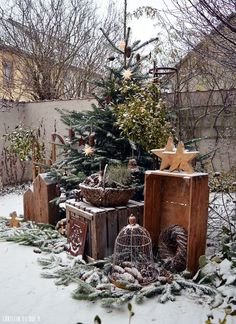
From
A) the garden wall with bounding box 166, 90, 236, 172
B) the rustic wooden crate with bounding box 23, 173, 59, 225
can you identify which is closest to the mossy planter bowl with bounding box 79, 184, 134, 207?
the rustic wooden crate with bounding box 23, 173, 59, 225

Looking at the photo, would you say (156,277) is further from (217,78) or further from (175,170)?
(217,78)

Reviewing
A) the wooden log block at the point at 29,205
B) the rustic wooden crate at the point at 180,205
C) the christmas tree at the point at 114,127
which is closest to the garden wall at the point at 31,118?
the wooden log block at the point at 29,205

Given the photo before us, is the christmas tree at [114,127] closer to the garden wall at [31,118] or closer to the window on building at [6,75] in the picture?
Result: the garden wall at [31,118]

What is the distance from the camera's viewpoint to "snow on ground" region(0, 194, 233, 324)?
1.85m

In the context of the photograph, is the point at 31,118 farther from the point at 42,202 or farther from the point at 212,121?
the point at 212,121

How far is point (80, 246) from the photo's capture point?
8.66 ft

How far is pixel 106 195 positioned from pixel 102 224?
0.73 ft

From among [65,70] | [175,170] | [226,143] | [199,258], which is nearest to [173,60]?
[226,143]

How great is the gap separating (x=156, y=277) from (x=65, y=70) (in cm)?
647

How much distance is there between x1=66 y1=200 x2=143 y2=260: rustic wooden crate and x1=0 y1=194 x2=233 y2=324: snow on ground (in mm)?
383

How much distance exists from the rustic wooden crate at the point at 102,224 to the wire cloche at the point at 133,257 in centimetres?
19

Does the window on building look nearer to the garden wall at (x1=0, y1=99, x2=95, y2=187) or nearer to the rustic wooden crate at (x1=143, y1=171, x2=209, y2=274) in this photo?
the garden wall at (x1=0, y1=99, x2=95, y2=187)

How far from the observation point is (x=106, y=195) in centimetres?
257

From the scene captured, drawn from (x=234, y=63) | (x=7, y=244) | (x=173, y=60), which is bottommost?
(x=7, y=244)
